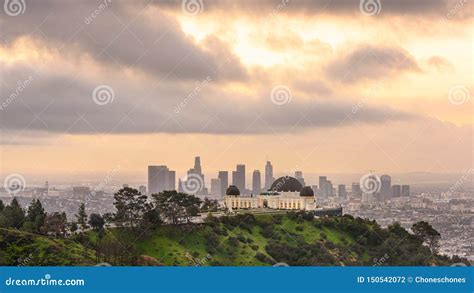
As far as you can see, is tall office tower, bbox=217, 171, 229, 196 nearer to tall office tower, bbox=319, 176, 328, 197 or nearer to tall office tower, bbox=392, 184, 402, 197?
tall office tower, bbox=319, 176, 328, 197

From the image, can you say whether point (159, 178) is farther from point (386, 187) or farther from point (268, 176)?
point (386, 187)

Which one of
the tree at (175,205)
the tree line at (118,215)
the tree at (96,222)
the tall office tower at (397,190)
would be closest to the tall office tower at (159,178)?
the tree at (175,205)

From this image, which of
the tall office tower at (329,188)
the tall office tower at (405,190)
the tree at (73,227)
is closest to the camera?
the tree at (73,227)

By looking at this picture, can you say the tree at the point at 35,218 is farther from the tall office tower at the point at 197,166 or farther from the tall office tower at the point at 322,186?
the tall office tower at the point at 322,186

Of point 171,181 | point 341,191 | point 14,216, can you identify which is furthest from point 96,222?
point 341,191

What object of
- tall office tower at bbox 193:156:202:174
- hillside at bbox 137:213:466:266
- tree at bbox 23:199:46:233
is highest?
tall office tower at bbox 193:156:202:174

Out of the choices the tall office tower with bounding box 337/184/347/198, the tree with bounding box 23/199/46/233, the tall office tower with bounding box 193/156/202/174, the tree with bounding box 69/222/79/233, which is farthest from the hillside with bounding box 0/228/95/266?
the tall office tower with bounding box 337/184/347/198

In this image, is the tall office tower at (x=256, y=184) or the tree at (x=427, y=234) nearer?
the tree at (x=427, y=234)
